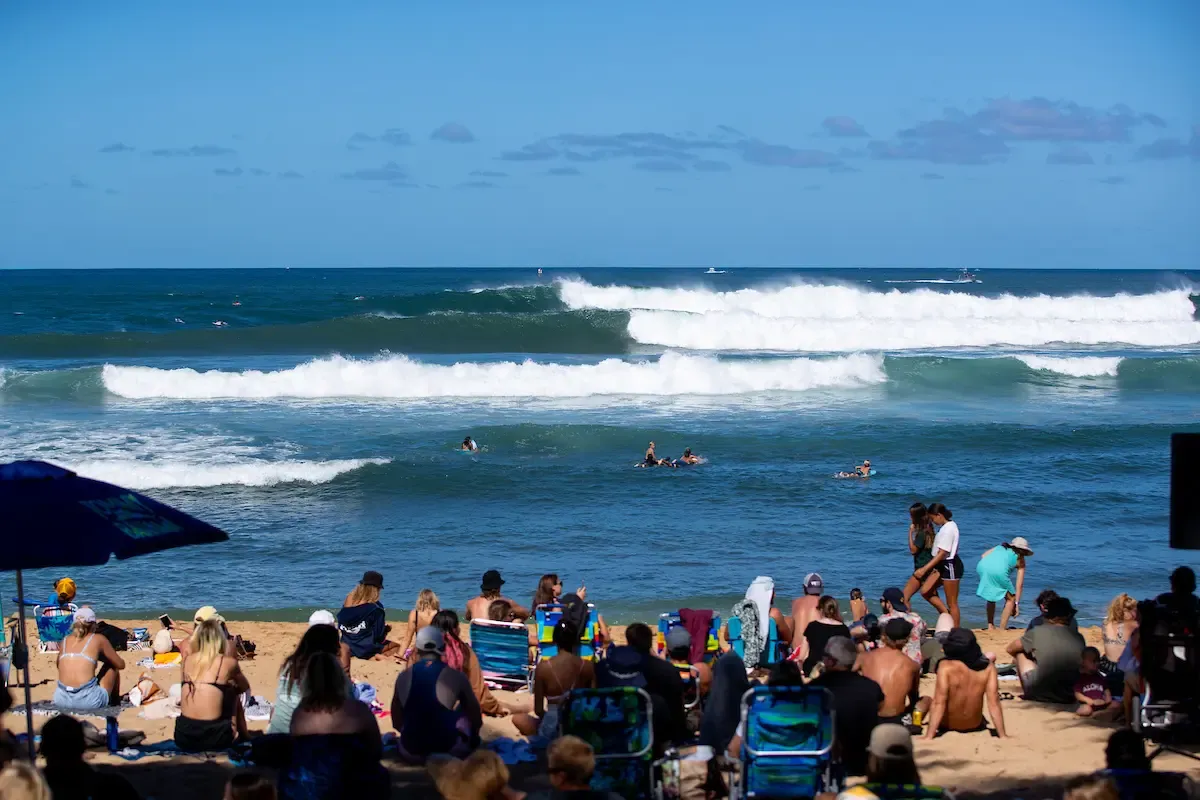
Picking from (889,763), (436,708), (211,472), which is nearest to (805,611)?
(436,708)

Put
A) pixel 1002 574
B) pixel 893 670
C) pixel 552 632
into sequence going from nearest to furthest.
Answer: pixel 893 670, pixel 552 632, pixel 1002 574

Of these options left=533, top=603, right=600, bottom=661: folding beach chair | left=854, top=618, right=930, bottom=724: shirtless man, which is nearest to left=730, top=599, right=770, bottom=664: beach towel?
left=533, top=603, right=600, bottom=661: folding beach chair

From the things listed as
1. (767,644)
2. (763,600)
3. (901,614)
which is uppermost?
(763,600)

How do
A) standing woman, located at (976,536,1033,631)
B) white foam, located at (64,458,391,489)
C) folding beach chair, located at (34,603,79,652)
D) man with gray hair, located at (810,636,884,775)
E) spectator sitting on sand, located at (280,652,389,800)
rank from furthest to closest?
white foam, located at (64,458,391,489) < standing woman, located at (976,536,1033,631) < folding beach chair, located at (34,603,79,652) < man with gray hair, located at (810,636,884,775) < spectator sitting on sand, located at (280,652,389,800)

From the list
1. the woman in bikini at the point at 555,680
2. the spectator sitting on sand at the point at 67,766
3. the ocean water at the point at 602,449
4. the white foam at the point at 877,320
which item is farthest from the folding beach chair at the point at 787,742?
the white foam at the point at 877,320

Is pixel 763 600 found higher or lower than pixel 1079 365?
lower

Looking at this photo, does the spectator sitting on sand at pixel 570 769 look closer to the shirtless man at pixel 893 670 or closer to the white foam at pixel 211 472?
the shirtless man at pixel 893 670

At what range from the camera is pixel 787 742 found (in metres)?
5.41

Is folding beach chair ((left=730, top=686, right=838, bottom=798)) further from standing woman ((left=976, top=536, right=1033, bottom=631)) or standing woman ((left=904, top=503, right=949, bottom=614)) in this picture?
standing woman ((left=976, top=536, right=1033, bottom=631))

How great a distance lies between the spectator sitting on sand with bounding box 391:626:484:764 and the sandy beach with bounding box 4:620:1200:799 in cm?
21

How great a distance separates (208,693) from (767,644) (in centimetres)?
393

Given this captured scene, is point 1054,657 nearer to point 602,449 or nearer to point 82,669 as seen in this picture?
point 82,669

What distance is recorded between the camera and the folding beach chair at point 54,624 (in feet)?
29.7

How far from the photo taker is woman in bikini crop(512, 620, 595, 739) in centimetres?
651
